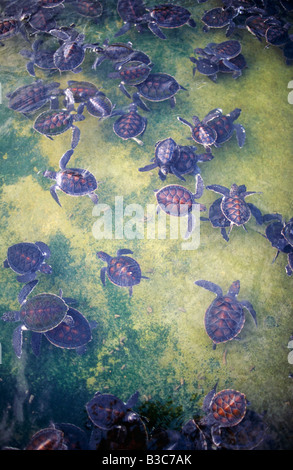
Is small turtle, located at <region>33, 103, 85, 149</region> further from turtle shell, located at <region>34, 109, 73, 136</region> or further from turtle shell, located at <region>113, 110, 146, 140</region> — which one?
turtle shell, located at <region>113, 110, 146, 140</region>

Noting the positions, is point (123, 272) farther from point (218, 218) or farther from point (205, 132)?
point (205, 132)

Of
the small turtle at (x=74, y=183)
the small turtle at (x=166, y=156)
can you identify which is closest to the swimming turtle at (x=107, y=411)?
the small turtle at (x=74, y=183)

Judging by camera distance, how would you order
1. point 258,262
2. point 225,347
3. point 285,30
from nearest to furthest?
1. point 225,347
2. point 258,262
3. point 285,30

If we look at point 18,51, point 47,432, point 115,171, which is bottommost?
point 47,432

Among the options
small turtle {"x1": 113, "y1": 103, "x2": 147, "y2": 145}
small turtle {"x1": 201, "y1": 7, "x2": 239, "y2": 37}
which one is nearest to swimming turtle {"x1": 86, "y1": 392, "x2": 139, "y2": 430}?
small turtle {"x1": 113, "y1": 103, "x2": 147, "y2": 145}

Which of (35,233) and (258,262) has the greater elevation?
(35,233)

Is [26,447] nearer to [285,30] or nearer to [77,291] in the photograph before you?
[77,291]

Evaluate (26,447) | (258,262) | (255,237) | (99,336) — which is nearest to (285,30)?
(255,237)
